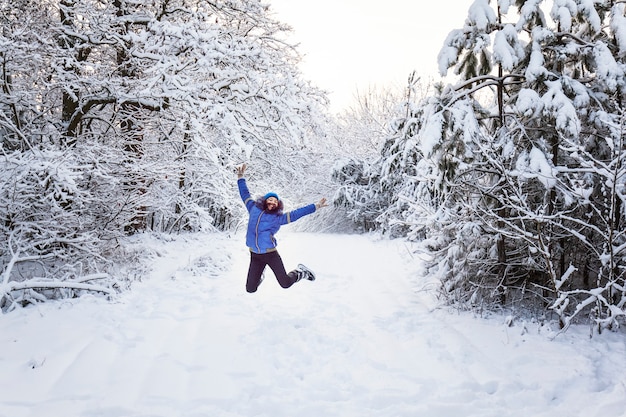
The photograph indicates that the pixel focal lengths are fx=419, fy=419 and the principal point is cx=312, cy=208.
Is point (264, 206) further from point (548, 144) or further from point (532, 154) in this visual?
point (548, 144)

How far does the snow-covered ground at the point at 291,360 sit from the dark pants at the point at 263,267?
31cm

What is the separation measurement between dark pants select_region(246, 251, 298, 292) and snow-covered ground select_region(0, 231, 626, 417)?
307 mm

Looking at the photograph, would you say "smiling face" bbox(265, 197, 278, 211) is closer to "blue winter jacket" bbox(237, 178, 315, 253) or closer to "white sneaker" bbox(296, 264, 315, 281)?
"blue winter jacket" bbox(237, 178, 315, 253)

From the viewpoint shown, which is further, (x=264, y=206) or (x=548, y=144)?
(x=264, y=206)

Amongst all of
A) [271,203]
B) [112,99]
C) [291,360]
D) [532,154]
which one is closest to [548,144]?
[532,154]

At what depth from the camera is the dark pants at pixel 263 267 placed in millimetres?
6231

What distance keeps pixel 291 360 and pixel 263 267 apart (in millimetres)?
2250

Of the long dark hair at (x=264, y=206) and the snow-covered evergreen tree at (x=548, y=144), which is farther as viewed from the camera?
the long dark hair at (x=264, y=206)

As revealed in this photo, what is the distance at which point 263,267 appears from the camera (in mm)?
6316

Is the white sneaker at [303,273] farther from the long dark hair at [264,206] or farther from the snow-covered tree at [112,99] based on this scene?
the snow-covered tree at [112,99]

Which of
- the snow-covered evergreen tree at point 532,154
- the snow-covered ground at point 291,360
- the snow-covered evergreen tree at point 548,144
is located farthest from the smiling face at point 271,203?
the snow-covered evergreen tree at point 548,144

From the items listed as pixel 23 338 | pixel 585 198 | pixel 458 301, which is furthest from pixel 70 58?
pixel 585 198

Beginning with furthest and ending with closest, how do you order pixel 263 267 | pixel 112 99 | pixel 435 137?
pixel 112 99, pixel 263 267, pixel 435 137

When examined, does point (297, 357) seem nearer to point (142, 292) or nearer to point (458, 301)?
point (458, 301)
